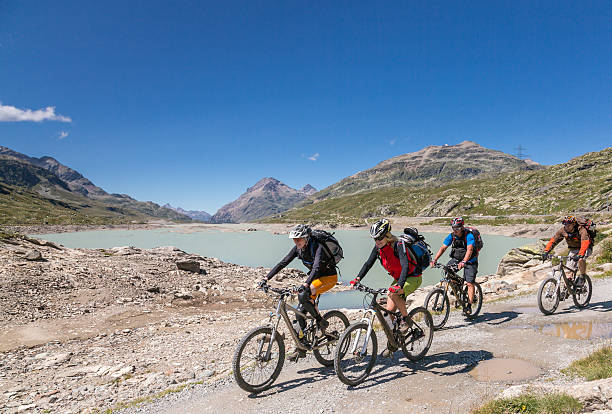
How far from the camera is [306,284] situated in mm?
7492

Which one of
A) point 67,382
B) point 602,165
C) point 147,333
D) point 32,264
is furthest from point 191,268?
point 602,165

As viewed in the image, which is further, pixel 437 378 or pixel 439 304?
pixel 439 304

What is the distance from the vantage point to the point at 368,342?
7.04 meters

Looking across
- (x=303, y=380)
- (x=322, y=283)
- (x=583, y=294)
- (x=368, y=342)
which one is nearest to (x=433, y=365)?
(x=368, y=342)

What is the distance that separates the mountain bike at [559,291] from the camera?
36.6 feet

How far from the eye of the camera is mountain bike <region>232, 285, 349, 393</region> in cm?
695

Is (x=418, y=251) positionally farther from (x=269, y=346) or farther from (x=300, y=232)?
(x=269, y=346)

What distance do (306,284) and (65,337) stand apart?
47.1 feet

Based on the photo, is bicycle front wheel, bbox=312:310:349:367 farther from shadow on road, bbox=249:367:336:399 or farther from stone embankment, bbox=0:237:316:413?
stone embankment, bbox=0:237:316:413

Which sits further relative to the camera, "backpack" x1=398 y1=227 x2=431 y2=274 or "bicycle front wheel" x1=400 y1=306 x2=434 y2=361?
"bicycle front wheel" x1=400 y1=306 x2=434 y2=361

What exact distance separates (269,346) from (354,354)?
6.04 ft

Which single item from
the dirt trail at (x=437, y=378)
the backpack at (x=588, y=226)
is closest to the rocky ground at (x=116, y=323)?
the dirt trail at (x=437, y=378)

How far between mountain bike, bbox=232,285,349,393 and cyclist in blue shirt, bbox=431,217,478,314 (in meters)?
5.34

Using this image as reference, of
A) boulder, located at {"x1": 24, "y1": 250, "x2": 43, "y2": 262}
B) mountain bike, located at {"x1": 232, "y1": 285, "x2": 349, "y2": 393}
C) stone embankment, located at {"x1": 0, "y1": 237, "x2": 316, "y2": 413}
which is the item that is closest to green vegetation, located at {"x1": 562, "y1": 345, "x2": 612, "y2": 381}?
mountain bike, located at {"x1": 232, "y1": 285, "x2": 349, "y2": 393}
